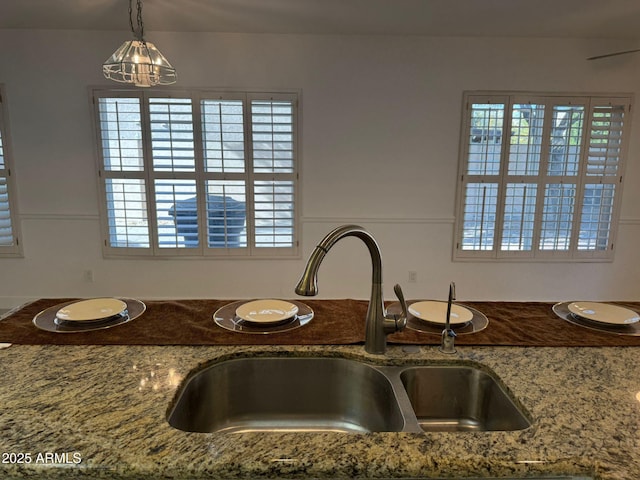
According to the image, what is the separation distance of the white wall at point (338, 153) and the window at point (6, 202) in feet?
0.23

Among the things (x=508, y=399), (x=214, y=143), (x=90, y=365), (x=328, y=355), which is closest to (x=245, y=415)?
(x=328, y=355)

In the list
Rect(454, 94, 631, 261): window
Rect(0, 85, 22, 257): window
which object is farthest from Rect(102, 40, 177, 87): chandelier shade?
Rect(454, 94, 631, 261): window

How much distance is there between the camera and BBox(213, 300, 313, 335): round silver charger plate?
1327 millimetres

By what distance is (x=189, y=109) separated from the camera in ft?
11.2

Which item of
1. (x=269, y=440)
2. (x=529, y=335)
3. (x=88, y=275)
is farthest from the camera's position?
(x=88, y=275)

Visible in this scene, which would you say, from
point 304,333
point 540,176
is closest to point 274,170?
point 540,176

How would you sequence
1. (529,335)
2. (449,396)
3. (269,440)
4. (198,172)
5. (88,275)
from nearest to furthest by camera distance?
(269,440) < (449,396) < (529,335) < (198,172) < (88,275)

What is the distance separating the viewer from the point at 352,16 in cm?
295

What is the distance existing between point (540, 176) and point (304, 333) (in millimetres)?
3134

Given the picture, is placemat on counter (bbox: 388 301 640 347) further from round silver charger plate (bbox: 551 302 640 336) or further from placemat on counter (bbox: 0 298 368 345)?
placemat on counter (bbox: 0 298 368 345)

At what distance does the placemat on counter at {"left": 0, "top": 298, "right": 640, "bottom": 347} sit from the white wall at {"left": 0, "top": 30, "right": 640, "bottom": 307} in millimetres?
2063

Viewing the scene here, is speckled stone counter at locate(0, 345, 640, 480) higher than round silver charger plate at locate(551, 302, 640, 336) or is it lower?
lower

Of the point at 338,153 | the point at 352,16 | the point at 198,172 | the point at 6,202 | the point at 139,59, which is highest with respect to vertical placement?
the point at 352,16

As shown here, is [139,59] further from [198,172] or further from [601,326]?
[601,326]
